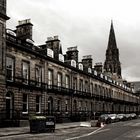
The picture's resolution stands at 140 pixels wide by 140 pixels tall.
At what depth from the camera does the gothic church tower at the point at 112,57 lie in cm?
12372

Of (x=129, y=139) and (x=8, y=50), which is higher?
(x=8, y=50)

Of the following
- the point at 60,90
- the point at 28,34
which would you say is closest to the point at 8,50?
the point at 28,34

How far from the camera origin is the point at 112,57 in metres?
127

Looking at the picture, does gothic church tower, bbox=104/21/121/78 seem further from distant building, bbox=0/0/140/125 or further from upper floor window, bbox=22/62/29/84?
upper floor window, bbox=22/62/29/84

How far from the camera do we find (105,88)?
7025 cm

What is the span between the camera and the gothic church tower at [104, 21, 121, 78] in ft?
406

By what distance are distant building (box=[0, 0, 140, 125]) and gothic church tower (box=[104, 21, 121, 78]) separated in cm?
5790

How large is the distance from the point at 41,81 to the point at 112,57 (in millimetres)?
89614

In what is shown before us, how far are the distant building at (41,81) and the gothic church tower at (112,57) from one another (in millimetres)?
57897

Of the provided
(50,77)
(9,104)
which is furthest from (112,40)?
(9,104)

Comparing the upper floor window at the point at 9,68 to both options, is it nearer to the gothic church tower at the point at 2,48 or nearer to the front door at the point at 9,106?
the front door at the point at 9,106

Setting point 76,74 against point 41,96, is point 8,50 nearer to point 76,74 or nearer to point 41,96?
point 41,96

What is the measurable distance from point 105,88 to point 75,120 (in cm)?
2425

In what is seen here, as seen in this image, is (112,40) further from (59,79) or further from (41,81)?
(41,81)
